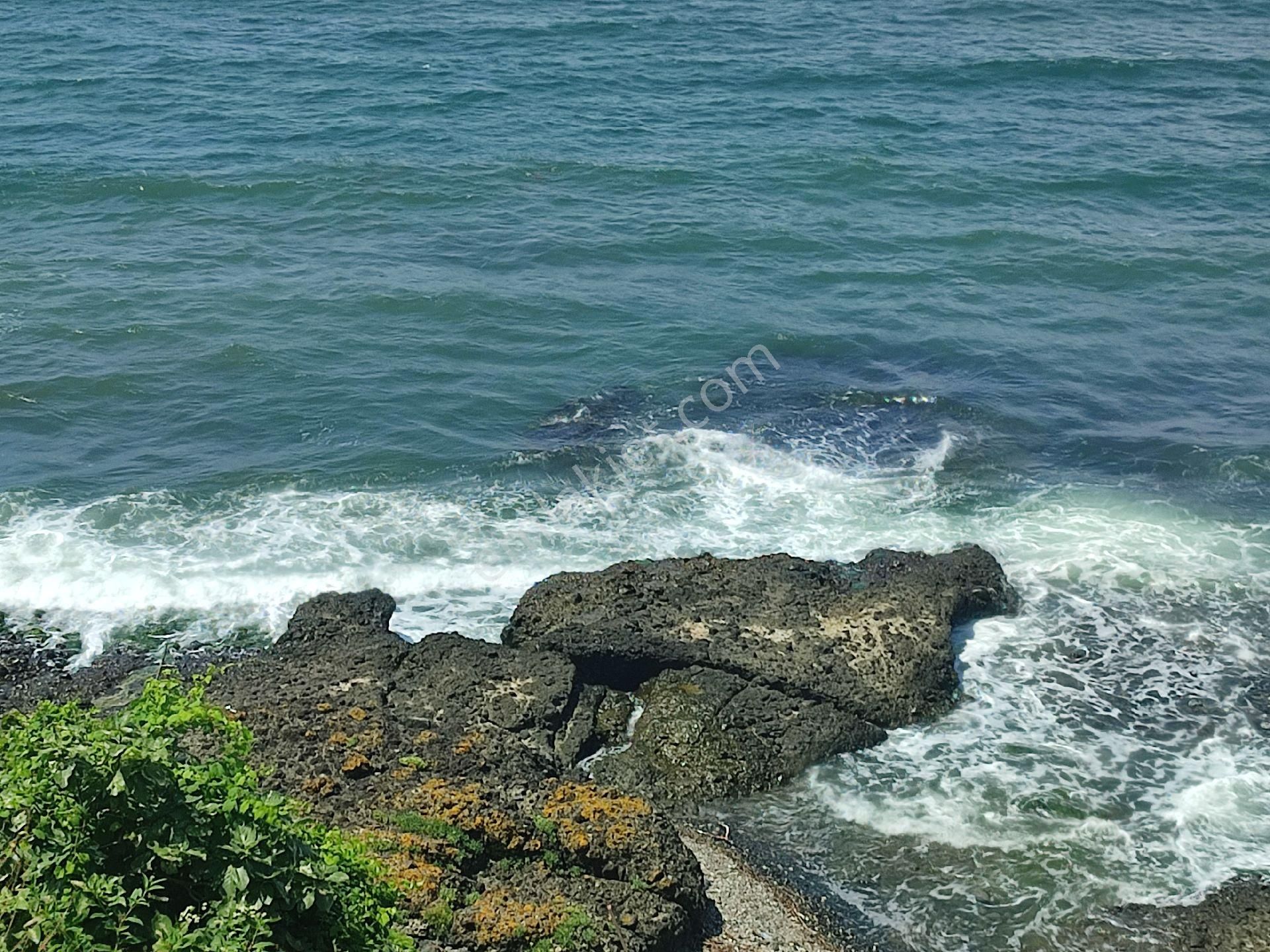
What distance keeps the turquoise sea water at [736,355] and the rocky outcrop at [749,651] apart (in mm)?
665

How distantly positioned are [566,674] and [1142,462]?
13.6m

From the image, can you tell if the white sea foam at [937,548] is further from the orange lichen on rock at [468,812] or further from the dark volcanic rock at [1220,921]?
the orange lichen on rock at [468,812]

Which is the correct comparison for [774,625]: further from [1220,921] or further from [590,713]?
[1220,921]

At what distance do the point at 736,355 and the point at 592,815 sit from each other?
56.7ft

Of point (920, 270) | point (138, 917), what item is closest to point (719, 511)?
point (920, 270)

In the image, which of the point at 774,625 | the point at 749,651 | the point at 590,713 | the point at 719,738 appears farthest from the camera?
the point at 774,625

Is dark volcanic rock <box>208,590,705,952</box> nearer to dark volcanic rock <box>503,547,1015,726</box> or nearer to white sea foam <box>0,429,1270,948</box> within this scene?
dark volcanic rock <box>503,547,1015,726</box>

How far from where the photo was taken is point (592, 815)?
14586mm

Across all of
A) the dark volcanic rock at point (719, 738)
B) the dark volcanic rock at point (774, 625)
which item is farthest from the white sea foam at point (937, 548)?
the dark volcanic rock at point (774, 625)

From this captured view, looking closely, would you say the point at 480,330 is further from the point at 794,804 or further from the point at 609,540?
the point at 794,804

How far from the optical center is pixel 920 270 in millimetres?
34938

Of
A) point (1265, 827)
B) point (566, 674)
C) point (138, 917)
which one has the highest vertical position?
point (138, 917)

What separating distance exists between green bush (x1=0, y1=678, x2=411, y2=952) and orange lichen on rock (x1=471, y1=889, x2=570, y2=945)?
2.57 metres

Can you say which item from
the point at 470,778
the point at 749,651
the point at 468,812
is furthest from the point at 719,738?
the point at 468,812
